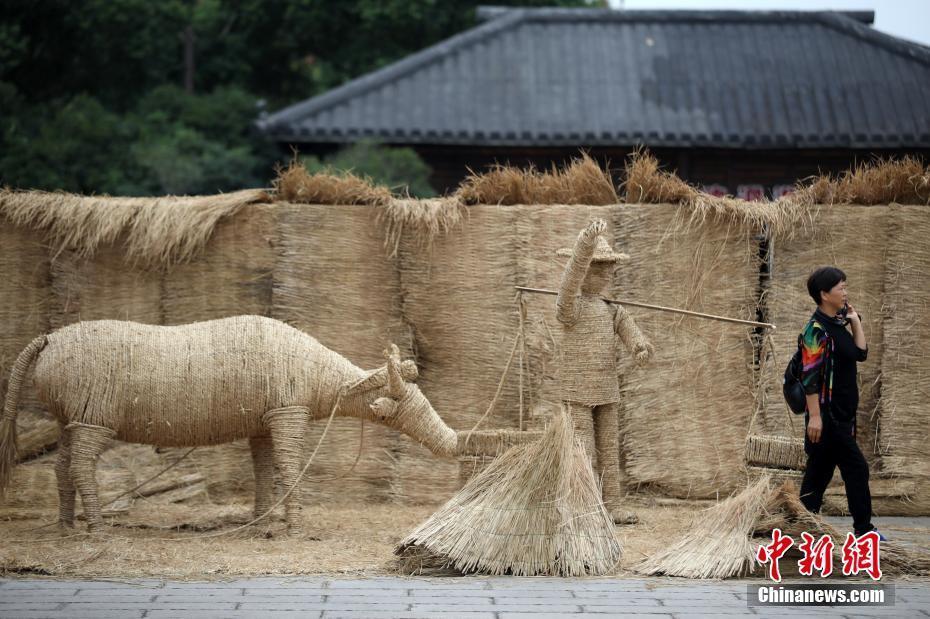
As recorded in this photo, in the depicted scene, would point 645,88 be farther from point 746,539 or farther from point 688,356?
point 746,539

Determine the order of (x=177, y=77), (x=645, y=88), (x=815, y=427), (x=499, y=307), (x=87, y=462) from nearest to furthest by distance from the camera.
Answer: (x=815, y=427) < (x=87, y=462) < (x=499, y=307) < (x=645, y=88) < (x=177, y=77)

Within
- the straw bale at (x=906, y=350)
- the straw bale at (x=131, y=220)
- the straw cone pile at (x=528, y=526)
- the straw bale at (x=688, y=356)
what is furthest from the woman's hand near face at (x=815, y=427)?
the straw bale at (x=131, y=220)

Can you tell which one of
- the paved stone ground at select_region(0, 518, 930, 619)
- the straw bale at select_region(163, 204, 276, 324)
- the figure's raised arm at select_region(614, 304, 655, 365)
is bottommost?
the paved stone ground at select_region(0, 518, 930, 619)

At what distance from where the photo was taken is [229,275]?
9.43 metres

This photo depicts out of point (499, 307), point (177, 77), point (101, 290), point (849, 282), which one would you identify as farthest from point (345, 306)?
point (177, 77)

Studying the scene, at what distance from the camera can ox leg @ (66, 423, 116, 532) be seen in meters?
7.66

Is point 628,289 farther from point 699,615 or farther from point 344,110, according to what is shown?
point 344,110

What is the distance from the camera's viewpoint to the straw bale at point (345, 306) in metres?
9.29

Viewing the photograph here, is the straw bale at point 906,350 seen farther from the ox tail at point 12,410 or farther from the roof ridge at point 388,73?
the roof ridge at point 388,73

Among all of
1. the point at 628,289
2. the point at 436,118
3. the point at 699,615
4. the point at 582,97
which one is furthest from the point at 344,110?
the point at 699,615

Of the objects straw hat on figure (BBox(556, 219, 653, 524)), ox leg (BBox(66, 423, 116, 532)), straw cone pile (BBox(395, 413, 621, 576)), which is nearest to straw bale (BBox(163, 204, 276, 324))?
ox leg (BBox(66, 423, 116, 532))

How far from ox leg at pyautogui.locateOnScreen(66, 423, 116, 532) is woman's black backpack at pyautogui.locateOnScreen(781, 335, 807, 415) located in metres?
4.42

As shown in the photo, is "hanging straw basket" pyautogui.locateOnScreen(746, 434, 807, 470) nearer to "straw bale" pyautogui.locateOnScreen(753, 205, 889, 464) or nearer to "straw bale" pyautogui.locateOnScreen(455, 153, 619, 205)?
"straw bale" pyautogui.locateOnScreen(753, 205, 889, 464)

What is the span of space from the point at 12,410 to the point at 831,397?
5.34 metres
